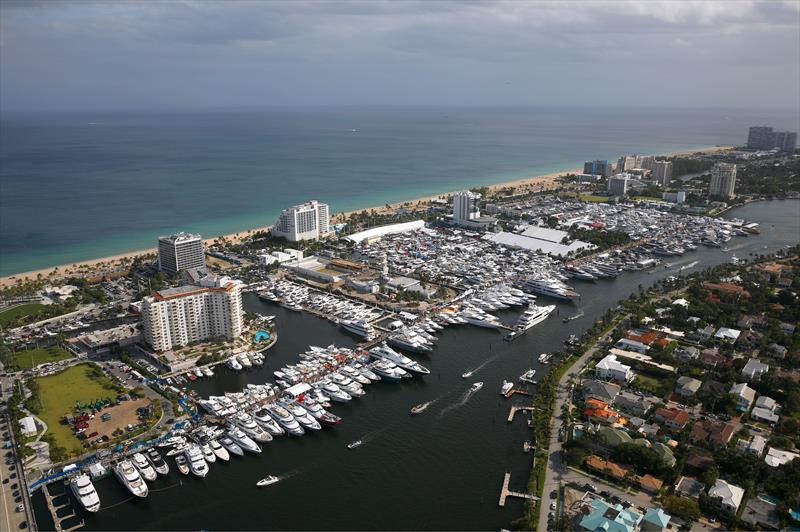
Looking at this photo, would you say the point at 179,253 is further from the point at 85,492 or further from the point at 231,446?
the point at 85,492

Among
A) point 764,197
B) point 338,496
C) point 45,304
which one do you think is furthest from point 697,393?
point 764,197

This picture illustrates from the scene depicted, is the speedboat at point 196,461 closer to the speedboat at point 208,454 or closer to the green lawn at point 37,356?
the speedboat at point 208,454

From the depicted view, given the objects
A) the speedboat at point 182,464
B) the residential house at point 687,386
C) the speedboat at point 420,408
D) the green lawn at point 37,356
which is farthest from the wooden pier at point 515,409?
the green lawn at point 37,356

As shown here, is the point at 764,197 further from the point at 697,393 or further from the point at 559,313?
the point at 697,393

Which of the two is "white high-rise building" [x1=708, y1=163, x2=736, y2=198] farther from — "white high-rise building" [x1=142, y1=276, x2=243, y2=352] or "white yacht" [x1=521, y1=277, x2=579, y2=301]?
"white high-rise building" [x1=142, y1=276, x2=243, y2=352]

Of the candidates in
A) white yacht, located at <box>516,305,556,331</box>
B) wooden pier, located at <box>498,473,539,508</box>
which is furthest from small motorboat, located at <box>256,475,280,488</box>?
white yacht, located at <box>516,305,556,331</box>
